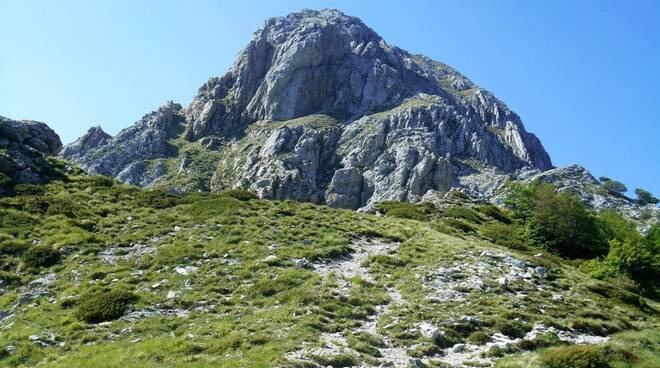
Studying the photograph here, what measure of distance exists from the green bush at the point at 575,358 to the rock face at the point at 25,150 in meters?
40.7

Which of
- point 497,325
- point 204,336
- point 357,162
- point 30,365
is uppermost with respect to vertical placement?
point 357,162

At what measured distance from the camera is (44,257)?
93.7ft

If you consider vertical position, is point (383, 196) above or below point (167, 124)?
below

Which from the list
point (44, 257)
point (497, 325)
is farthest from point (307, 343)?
point (44, 257)

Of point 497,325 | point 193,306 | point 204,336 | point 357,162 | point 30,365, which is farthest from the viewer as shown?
point 357,162

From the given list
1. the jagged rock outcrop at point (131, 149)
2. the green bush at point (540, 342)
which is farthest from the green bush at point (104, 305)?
the jagged rock outcrop at point (131, 149)

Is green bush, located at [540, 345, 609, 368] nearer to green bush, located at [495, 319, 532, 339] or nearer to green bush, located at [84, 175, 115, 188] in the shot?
green bush, located at [495, 319, 532, 339]

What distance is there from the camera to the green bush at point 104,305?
2141 centimetres

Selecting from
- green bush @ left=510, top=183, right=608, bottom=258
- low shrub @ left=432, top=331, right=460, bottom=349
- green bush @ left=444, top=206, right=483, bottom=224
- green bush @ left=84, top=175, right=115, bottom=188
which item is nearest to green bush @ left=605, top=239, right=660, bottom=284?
green bush @ left=510, top=183, right=608, bottom=258

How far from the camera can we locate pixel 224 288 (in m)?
25.1

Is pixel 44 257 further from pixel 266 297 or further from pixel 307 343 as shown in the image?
pixel 307 343

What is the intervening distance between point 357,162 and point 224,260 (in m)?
131

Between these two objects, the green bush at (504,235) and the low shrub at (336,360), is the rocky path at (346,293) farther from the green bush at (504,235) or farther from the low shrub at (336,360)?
the green bush at (504,235)

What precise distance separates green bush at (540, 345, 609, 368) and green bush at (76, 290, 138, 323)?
1703cm
